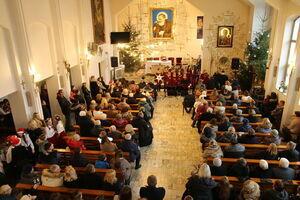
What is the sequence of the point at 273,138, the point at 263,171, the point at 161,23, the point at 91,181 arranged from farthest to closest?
the point at 161,23, the point at 273,138, the point at 263,171, the point at 91,181

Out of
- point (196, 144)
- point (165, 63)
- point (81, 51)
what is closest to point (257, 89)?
point (196, 144)

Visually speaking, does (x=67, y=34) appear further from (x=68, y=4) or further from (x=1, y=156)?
(x=1, y=156)

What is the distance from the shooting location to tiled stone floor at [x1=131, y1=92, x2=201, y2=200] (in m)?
6.66

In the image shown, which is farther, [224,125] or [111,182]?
[224,125]

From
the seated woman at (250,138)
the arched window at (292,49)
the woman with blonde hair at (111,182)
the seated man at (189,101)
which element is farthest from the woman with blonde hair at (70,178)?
the arched window at (292,49)

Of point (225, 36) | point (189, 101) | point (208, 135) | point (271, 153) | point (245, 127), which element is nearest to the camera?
point (271, 153)

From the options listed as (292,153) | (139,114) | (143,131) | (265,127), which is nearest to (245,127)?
(265,127)

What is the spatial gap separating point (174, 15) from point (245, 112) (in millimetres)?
12542

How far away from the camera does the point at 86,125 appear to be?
7.66m

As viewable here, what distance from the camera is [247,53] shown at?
544 inches

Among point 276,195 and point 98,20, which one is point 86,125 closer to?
point 276,195

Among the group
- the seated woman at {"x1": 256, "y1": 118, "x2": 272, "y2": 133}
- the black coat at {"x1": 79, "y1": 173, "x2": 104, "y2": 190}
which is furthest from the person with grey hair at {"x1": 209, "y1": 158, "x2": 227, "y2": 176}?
the seated woman at {"x1": 256, "y1": 118, "x2": 272, "y2": 133}

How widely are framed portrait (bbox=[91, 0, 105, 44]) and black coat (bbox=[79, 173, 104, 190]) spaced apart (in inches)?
390

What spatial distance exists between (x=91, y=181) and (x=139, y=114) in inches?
134
